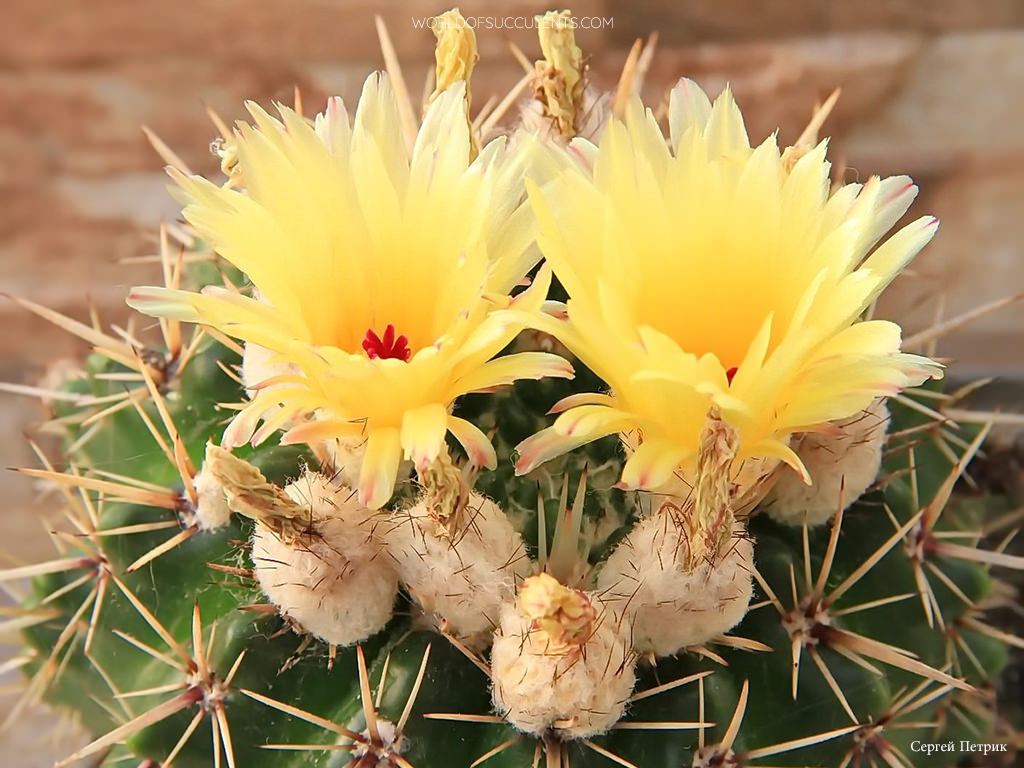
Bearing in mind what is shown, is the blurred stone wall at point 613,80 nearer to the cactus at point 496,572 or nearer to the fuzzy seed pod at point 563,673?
the cactus at point 496,572

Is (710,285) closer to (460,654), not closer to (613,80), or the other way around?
(460,654)

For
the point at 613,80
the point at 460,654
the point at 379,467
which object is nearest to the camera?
the point at 379,467

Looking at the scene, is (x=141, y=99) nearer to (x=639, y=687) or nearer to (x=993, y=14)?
(x=993, y=14)

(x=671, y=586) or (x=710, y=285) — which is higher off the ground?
(x=710, y=285)

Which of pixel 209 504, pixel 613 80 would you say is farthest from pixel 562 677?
pixel 613 80

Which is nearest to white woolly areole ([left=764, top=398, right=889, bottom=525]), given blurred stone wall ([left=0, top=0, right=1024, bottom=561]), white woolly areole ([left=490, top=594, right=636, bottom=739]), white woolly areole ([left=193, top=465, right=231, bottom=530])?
white woolly areole ([left=490, top=594, right=636, bottom=739])

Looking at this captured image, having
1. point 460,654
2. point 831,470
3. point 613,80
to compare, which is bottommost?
point 460,654

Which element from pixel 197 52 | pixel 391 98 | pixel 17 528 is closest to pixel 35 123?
pixel 197 52
